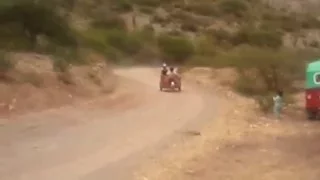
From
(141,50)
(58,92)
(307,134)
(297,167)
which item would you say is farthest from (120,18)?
(297,167)

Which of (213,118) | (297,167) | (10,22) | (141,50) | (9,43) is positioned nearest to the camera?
(297,167)

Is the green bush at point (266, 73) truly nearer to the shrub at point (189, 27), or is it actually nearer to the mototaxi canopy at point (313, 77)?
the mototaxi canopy at point (313, 77)

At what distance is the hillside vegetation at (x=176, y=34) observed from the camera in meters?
40.1

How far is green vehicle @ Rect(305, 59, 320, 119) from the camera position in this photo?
2716cm

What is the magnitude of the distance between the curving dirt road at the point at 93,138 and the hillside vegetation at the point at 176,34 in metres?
4.53

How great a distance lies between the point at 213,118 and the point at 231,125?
225 centimetres

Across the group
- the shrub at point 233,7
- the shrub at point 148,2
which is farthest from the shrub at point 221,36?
the shrub at point 233,7

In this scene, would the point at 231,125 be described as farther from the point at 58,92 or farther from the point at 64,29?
the point at 64,29

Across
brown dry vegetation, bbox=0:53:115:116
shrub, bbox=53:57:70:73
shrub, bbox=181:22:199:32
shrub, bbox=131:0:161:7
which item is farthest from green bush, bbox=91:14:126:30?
shrub, bbox=53:57:70:73

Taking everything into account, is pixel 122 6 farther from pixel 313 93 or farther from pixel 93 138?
pixel 93 138

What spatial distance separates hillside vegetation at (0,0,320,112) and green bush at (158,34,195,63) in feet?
0.11

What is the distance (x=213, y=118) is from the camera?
29.3m

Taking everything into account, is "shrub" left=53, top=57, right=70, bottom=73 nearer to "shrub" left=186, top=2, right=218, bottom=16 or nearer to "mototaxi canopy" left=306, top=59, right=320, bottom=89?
"mototaxi canopy" left=306, top=59, right=320, bottom=89

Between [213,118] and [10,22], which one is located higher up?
[10,22]
